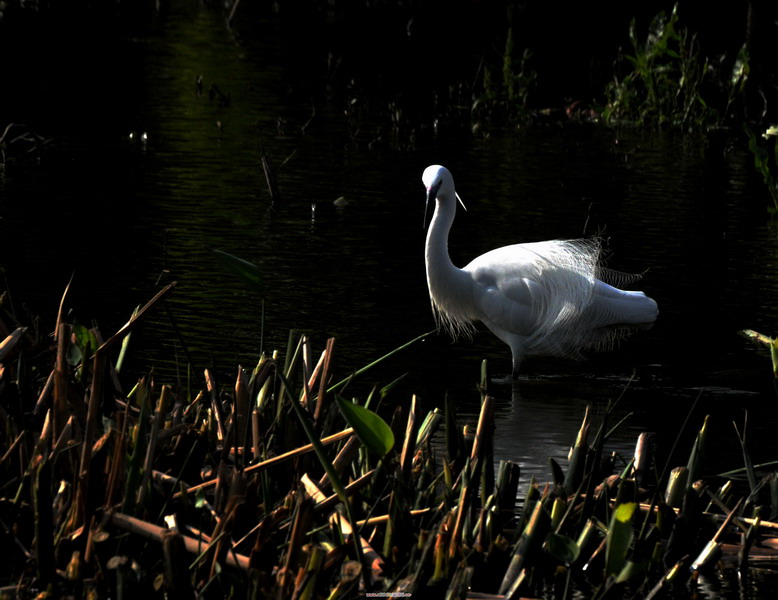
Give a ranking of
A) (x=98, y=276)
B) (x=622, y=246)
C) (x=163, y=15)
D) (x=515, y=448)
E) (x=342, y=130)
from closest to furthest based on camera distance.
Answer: (x=515, y=448) → (x=98, y=276) → (x=622, y=246) → (x=342, y=130) → (x=163, y=15)

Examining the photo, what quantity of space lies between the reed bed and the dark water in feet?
1.67

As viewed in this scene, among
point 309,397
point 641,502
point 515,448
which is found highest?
point 309,397

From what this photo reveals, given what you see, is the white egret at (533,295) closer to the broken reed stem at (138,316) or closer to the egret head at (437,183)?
the egret head at (437,183)

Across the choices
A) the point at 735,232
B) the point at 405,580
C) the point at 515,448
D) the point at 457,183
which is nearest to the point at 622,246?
the point at 735,232

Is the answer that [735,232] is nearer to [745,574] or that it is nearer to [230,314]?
[230,314]

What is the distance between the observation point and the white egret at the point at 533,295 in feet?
20.7

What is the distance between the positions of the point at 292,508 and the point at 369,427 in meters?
0.35

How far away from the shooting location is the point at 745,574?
3.51 meters

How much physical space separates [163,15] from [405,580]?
2092 centimetres

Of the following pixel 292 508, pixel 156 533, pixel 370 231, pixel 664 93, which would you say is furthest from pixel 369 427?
pixel 664 93

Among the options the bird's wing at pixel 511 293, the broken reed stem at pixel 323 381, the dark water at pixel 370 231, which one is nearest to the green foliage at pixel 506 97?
the dark water at pixel 370 231

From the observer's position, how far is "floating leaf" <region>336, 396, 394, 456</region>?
9.12 feet

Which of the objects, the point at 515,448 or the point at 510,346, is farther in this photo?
the point at 510,346

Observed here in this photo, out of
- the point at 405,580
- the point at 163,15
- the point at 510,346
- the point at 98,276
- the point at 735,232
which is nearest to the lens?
the point at 405,580
